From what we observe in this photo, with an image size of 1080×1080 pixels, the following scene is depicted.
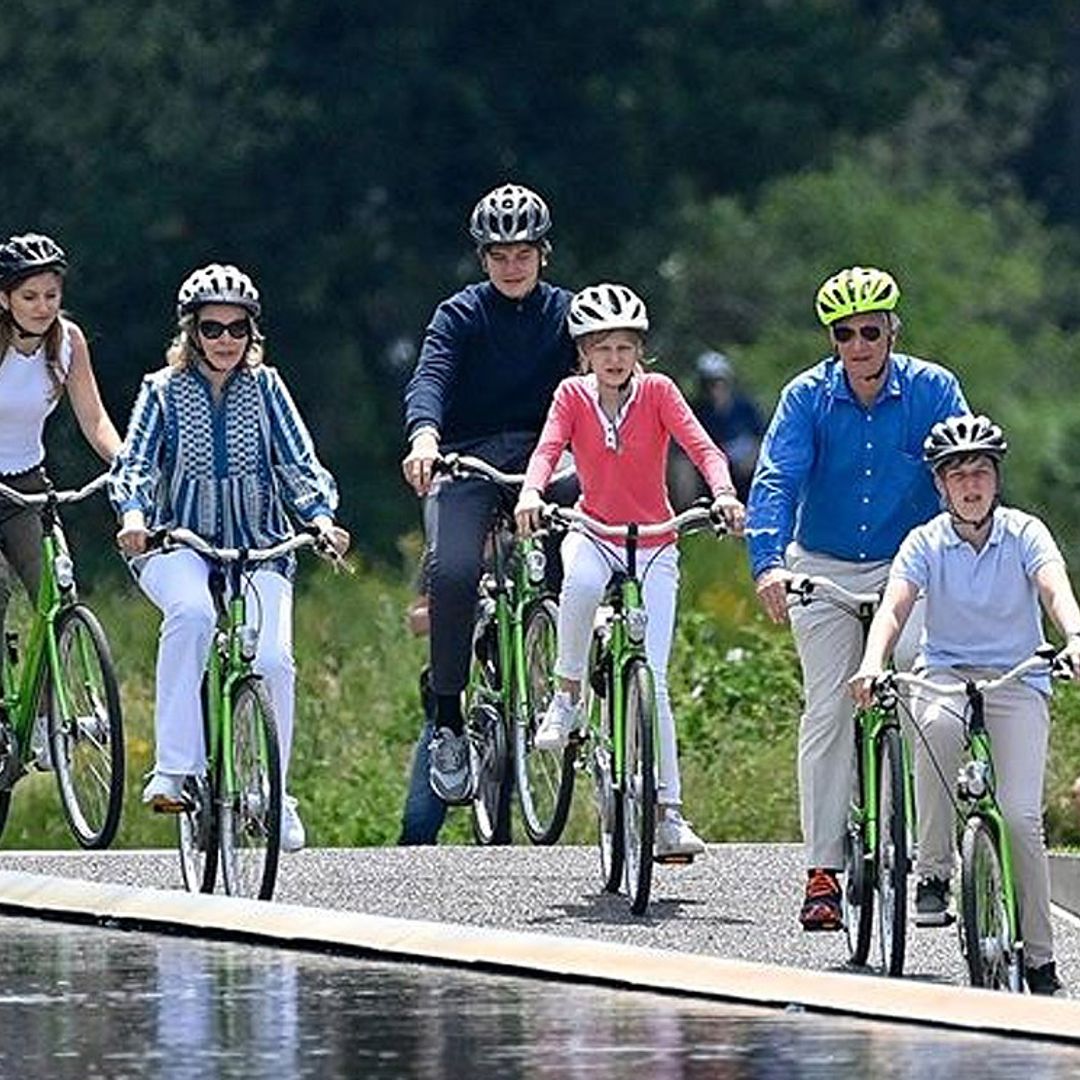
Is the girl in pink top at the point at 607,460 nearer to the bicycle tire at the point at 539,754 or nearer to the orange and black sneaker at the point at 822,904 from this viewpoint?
the bicycle tire at the point at 539,754

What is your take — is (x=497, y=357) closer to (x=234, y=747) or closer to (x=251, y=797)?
(x=234, y=747)

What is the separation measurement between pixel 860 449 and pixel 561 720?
4.92ft

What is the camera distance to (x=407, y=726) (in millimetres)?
21609

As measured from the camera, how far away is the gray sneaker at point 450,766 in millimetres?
16506

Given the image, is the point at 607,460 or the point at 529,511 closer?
the point at 529,511

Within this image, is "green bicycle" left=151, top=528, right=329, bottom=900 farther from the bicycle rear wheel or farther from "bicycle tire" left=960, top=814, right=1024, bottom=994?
"bicycle tire" left=960, top=814, right=1024, bottom=994

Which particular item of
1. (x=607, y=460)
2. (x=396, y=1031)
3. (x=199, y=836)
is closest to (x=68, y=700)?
(x=199, y=836)

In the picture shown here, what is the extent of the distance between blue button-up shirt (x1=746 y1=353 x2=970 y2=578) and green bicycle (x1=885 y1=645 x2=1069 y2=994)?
1.11 metres

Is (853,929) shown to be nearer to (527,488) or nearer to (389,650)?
(527,488)

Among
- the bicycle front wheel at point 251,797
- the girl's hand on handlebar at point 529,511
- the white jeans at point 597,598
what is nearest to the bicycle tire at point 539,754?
the white jeans at point 597,598

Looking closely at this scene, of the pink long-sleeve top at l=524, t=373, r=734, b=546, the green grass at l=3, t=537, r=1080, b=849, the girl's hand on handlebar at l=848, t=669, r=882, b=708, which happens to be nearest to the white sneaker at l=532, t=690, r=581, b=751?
Answer: the pink long-sleeve top at l=524, t=373, r=734, b=546

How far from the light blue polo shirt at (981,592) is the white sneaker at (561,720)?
6.78 ft

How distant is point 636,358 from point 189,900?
2.25 meters

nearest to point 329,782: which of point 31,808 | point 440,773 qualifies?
point 31,808
